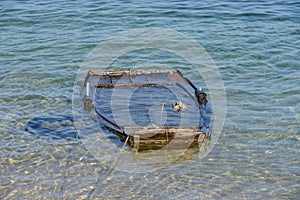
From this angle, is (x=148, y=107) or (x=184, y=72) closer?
(x=148, y=107)

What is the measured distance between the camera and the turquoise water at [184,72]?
9914 millimetres

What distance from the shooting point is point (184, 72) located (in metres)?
15.5

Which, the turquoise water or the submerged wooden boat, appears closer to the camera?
the turquoise water

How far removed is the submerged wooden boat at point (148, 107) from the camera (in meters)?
10.8

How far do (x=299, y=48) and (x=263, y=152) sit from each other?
7245 millimetres

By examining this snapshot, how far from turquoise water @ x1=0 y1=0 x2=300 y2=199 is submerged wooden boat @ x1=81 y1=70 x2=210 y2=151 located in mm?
661

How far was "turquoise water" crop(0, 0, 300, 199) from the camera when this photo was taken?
9.91 m

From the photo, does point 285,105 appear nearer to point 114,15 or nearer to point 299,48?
point 299,48

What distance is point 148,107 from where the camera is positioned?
12656 mm

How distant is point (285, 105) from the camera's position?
1326 cm

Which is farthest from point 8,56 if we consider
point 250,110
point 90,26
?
point 250,110

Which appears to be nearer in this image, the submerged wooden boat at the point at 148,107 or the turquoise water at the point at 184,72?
the turquoise water at the point at 184,72

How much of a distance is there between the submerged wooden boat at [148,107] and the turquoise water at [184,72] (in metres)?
0.66

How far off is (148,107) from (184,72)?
10.5 ft
